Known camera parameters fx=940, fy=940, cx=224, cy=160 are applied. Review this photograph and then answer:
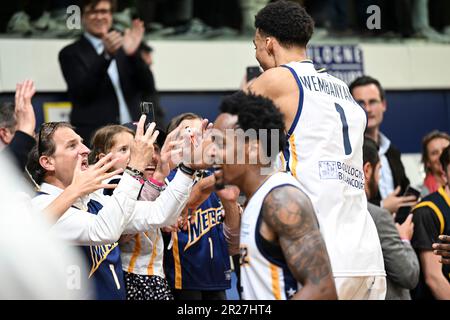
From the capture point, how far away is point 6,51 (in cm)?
927

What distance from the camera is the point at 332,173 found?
16.5 ft

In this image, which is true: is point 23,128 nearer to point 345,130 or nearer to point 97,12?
point 345,130

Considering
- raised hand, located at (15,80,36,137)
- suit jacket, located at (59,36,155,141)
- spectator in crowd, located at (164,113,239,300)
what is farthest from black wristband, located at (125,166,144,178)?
suit jacket, located at (59,36,155,141)

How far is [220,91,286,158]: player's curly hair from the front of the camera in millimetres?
4340

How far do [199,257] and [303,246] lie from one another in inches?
92.9

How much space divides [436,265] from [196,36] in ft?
14.2

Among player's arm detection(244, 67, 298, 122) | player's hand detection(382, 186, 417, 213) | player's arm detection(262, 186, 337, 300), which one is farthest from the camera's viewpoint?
player's hand detection(382, 186, 417, 213)

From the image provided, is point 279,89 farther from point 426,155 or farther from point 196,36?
point 196,36

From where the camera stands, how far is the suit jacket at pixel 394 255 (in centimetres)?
664

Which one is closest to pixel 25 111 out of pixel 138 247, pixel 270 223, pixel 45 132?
pixel 45 132

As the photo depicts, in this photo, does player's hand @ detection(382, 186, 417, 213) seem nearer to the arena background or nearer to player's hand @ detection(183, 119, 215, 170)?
the arena background

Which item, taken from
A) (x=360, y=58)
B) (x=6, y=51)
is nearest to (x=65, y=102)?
(x=6, y=51)

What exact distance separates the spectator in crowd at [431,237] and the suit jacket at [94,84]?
296 centimetres

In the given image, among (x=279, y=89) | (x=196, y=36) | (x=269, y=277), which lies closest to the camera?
(x=269, y=277)
